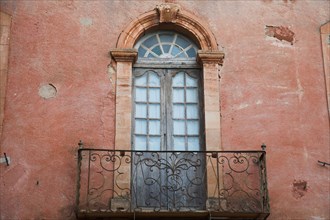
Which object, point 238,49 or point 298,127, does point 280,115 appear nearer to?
point 298,127

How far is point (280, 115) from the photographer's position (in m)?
10.9

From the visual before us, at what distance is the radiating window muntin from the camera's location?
11.5 metres

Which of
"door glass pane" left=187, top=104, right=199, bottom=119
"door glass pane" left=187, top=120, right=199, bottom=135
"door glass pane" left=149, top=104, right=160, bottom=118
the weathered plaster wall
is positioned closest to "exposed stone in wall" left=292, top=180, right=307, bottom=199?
the weathered plaster wall

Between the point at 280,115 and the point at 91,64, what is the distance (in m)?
3.12

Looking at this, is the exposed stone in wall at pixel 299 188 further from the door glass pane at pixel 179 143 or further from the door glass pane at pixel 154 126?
the door glass pane at pixel 154 126

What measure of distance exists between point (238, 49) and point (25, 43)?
3467mm

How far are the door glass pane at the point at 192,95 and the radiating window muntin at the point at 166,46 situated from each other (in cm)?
62

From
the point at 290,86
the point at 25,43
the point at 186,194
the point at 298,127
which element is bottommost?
the point at 186,194

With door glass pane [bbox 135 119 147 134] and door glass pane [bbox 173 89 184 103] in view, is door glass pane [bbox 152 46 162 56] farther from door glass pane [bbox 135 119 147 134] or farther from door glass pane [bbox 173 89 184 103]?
door glass pane [bbox 135 119 147 134]

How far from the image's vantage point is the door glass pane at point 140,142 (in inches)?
423

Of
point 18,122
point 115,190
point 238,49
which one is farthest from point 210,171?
point 18,122

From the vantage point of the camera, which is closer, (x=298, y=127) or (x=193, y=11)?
(x=298, y=127)

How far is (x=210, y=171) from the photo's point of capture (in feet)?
34.0

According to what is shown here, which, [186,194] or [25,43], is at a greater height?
[25,43]
